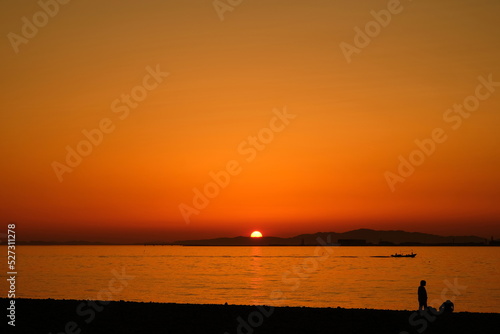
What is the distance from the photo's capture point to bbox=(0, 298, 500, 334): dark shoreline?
75.5 feet

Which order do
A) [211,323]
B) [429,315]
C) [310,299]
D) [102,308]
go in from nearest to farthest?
[211,323], [429,315], [102,308], [310,299]

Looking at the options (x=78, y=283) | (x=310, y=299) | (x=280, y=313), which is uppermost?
(x=78, y=283)

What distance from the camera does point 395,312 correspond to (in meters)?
27.5

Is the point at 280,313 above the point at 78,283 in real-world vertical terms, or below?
below

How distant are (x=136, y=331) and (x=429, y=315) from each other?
503 inches

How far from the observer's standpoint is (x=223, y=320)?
2541cm

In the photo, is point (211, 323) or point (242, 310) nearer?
point (211, 323)

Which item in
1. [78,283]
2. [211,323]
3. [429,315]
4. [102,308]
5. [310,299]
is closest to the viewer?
[211,323]

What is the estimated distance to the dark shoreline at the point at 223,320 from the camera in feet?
75.5

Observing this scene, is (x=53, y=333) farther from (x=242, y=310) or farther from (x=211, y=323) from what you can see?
(x=242, y=310)

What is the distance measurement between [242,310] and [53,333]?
962 centimetres

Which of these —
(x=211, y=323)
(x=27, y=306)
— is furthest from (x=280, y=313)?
(x=27, y=306)

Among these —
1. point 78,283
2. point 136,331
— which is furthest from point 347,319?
point 78,283

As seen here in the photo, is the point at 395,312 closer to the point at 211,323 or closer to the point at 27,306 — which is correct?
the point at 211,323
